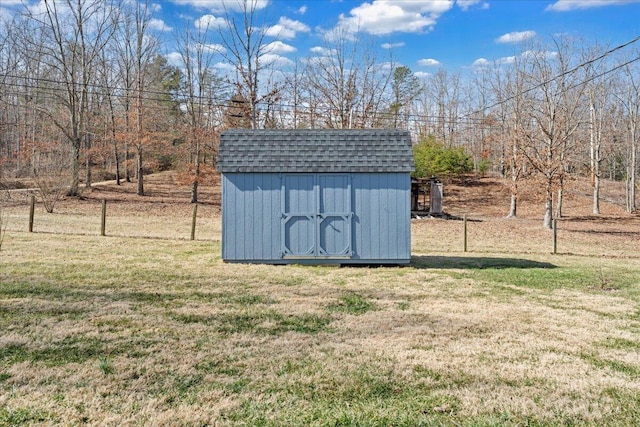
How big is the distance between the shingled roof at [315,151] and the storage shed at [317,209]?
2 centimetres

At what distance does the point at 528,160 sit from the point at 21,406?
2036 centimetres

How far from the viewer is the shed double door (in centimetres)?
976

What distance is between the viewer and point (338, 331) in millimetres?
5156

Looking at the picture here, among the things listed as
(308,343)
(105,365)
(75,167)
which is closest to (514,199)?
(75,167)

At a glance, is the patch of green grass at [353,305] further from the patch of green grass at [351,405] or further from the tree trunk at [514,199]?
the tree trunk at [514,199]

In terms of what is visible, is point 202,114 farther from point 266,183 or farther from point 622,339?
point 622,339

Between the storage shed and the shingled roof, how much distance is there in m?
0.02

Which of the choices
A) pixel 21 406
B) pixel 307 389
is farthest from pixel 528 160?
pixel 21 406

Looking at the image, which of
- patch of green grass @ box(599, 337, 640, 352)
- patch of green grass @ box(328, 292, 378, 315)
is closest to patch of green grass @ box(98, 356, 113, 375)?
patch of green grass @ box(328, 292, 378, 315)

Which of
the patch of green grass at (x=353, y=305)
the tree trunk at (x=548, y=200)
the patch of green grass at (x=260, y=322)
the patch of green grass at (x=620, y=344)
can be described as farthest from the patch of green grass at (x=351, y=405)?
the tree trunk at (x=548, y=200)

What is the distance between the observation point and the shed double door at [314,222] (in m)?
9.76

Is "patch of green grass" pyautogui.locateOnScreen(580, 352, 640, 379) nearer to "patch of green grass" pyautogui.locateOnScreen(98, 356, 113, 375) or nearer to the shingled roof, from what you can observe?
"patch of green grass" pyautogui.locateOnScreen(98, 356, 113, 375)

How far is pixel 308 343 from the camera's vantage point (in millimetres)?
4711

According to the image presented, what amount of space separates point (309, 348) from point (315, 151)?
5.98m
